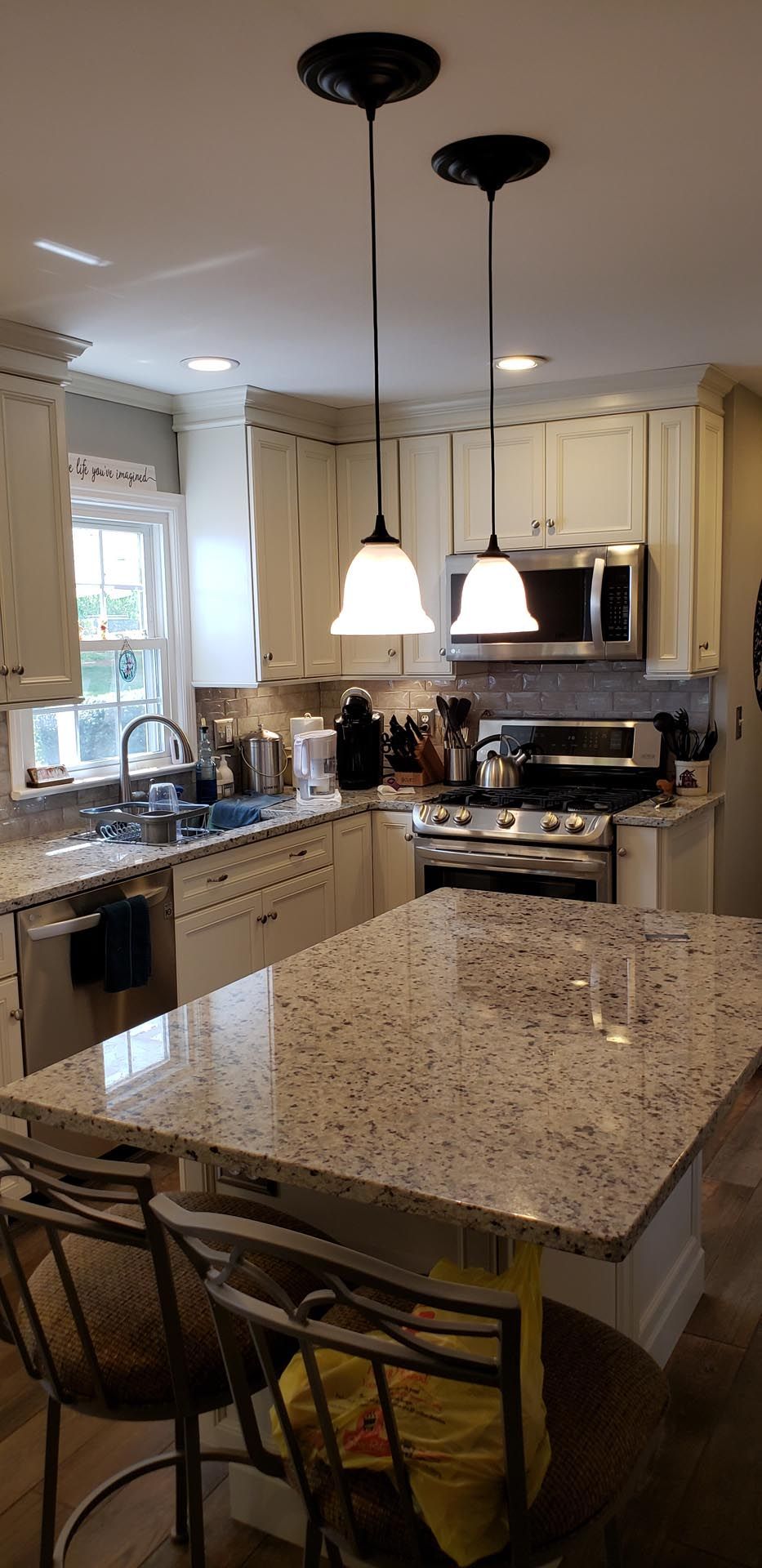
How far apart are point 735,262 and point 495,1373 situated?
2.67 metres

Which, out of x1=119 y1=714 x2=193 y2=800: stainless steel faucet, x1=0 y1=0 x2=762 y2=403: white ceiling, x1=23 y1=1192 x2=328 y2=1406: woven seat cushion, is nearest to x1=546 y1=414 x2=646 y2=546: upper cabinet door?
x1=0 y1=0 x2=762 y2=403: white ceiling

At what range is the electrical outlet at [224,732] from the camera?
4.71m

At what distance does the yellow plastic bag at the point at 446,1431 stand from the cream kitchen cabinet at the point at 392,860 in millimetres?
3157

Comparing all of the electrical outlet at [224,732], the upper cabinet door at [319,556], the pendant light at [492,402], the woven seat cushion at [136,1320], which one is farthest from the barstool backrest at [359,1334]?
the upper cabinet door at [319,556]

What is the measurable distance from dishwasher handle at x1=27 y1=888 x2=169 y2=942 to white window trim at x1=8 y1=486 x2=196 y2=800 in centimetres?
89

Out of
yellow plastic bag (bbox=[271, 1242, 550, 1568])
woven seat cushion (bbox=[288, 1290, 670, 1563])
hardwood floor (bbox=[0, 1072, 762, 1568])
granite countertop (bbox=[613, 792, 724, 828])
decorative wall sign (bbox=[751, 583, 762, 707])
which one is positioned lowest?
hardwood floor (bbox=[0, 1072, 762, 1568])

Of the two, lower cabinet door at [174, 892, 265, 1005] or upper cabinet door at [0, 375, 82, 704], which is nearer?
upper cabinet door at [0, 375, 82, 704]

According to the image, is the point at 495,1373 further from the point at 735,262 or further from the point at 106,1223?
the point at 735,262

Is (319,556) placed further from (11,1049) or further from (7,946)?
(11,1049)

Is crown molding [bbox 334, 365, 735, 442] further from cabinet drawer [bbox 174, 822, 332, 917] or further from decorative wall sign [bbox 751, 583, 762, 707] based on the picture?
cabinet drawer [bbox 174, 822, 332, 917]

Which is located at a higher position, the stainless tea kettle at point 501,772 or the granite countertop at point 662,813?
the stainless tea kettle at point 501,772

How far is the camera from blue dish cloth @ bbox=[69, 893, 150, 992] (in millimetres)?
3277

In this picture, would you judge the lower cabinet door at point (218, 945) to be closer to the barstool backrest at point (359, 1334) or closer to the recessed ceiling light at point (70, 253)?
the recessed ceiling light at point (70, 253)

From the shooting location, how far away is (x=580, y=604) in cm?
430
